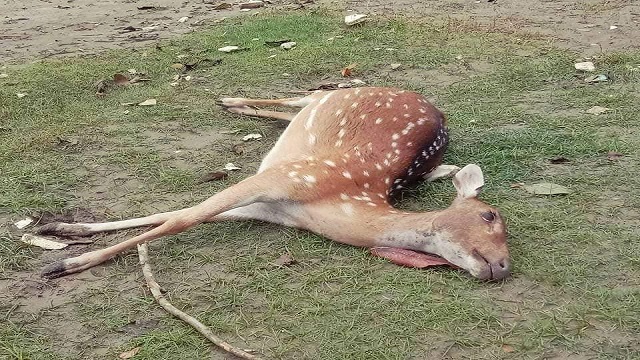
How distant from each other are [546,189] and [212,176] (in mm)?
2166

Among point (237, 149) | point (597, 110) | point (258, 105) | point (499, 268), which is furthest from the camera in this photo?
point (258, 105)

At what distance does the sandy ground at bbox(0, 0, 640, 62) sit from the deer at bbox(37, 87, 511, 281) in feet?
11.2

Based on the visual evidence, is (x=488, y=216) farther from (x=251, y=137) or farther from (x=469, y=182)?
(x=251, y=137)

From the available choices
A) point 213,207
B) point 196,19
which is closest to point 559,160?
point 213,207

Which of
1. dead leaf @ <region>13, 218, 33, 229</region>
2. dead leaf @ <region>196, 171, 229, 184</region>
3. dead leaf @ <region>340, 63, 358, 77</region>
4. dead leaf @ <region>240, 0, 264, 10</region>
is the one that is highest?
dead leaf @ <region>13, 218, 33, 229</region>

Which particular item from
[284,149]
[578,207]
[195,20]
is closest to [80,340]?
[284,149]

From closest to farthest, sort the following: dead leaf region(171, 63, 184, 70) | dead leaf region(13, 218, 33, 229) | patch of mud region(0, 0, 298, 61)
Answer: dead leaf region(13, 218, 33, 229) → dead leaf region(171, 63, 184, 70) → patch of mud region(0, 0, 298, 61)

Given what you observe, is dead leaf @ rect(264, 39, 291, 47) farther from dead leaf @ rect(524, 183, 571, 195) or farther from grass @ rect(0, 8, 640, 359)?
dead leaf @ rect(524, 183, 571, 195)

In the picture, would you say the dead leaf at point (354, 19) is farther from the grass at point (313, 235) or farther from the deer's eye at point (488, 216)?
the deer's eye at point (488, 216)

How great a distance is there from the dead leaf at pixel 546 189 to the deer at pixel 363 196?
1.59ft

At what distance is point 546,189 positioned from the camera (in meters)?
4.54

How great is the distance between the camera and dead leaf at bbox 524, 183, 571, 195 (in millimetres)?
4488

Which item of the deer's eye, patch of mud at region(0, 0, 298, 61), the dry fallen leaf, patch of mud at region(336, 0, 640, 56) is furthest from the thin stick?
patch of mud at region(336, 0, 640, 56)

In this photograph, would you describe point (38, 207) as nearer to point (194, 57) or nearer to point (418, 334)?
point (418, 334)
